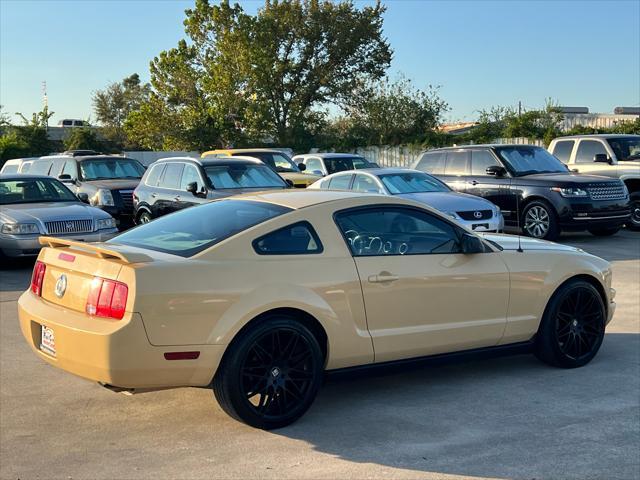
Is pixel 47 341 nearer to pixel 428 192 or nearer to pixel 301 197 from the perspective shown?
pixel 301 197

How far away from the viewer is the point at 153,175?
1558 cm

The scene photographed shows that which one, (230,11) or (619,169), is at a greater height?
(230,11)

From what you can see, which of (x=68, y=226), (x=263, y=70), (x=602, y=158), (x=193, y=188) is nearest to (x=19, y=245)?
(x=68, y=226)

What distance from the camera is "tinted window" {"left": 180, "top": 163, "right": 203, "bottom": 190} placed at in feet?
46.3

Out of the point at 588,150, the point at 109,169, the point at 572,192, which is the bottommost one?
the point at 572,192

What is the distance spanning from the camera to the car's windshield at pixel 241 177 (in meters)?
14.0

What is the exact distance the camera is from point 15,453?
15.8 feet

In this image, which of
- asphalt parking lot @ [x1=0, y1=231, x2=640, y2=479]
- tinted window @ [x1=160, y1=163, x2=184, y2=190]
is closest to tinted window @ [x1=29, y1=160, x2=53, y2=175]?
tinted window @ [x1=160, y1=163, x2=184, y2=190]

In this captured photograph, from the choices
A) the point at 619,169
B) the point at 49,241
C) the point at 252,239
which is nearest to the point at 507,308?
the point at 252,239

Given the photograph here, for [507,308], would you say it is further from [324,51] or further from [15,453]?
[324,51]

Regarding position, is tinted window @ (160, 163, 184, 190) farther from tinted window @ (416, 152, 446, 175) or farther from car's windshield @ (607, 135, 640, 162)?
car's windshield @ (607, 135, 640, 162)

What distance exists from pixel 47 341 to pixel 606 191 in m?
12.6

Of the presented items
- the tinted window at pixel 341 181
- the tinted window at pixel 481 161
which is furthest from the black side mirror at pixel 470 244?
the tinted window at pixel 481 161

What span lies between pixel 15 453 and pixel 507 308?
11.9 feet
